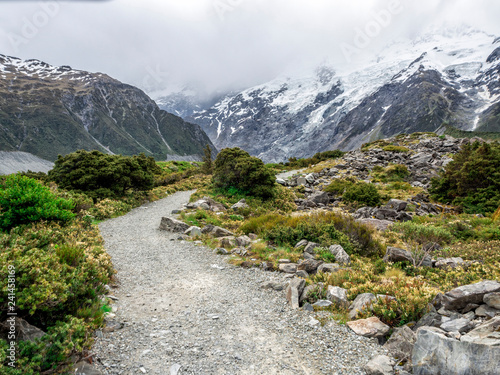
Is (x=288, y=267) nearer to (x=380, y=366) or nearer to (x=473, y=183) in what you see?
(x=380, y=366)

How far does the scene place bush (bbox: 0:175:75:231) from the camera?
8.62 m

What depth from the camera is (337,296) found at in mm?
6488

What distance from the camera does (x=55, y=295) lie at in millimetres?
4109

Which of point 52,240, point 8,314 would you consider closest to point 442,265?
point 8,314

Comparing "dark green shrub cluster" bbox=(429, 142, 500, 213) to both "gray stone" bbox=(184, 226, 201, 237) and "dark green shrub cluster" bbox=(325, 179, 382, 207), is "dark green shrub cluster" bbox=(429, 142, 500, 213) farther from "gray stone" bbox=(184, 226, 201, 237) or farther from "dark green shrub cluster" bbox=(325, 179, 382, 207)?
"gray stone" bbox=(184, 226, 201, 237)

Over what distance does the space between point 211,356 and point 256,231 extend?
28.7ft

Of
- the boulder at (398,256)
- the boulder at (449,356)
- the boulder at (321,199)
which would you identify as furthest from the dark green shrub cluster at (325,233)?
the boulder at (321,199)

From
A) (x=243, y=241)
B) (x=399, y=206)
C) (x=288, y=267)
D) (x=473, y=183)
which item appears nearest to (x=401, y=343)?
(x=288, y=267)

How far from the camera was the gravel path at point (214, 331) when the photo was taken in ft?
15.1

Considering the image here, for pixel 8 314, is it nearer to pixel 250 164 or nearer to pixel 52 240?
pixel 52 240

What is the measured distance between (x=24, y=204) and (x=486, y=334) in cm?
1244

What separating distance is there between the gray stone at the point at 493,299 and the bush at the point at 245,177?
16.9 m

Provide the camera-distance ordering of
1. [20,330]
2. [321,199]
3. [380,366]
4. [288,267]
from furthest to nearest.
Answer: [321,199] → [288,267] → [380,366] → [20,330]

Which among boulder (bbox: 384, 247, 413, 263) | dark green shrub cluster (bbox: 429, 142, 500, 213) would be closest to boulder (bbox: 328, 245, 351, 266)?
boulder (bbox: 384, 247, 413, 263)
